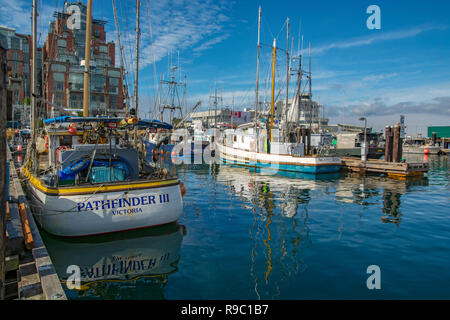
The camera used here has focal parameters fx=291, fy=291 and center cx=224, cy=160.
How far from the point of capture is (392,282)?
22.0 feet

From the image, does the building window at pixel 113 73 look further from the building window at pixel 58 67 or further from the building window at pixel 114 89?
the building window at pixel 58 67

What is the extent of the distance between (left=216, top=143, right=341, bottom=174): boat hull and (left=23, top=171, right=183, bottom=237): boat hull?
62.2 feet

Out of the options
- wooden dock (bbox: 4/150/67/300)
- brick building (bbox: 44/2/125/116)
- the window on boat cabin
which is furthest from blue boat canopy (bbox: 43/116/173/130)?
brick building (bbox: 44/2/125/116)

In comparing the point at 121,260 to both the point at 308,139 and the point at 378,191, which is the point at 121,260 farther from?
the point at 308,139

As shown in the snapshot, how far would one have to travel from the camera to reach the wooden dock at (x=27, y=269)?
5.21 meters

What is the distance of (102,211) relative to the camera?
857 cm

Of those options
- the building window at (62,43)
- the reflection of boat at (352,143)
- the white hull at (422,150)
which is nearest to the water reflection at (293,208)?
the reflection of boat at (352,143)

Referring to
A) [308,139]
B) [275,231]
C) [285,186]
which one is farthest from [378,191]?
[308,139]

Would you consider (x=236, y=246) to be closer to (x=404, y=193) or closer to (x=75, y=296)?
(x=75, y=296)

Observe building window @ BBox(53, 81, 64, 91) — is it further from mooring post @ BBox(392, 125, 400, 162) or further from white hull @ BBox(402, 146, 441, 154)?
white hull @ BBox(402, 146, 441, 154)

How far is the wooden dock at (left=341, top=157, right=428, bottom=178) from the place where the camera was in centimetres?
2398

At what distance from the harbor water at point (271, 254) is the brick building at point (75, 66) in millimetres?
54118

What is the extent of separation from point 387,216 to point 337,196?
4.25 m
